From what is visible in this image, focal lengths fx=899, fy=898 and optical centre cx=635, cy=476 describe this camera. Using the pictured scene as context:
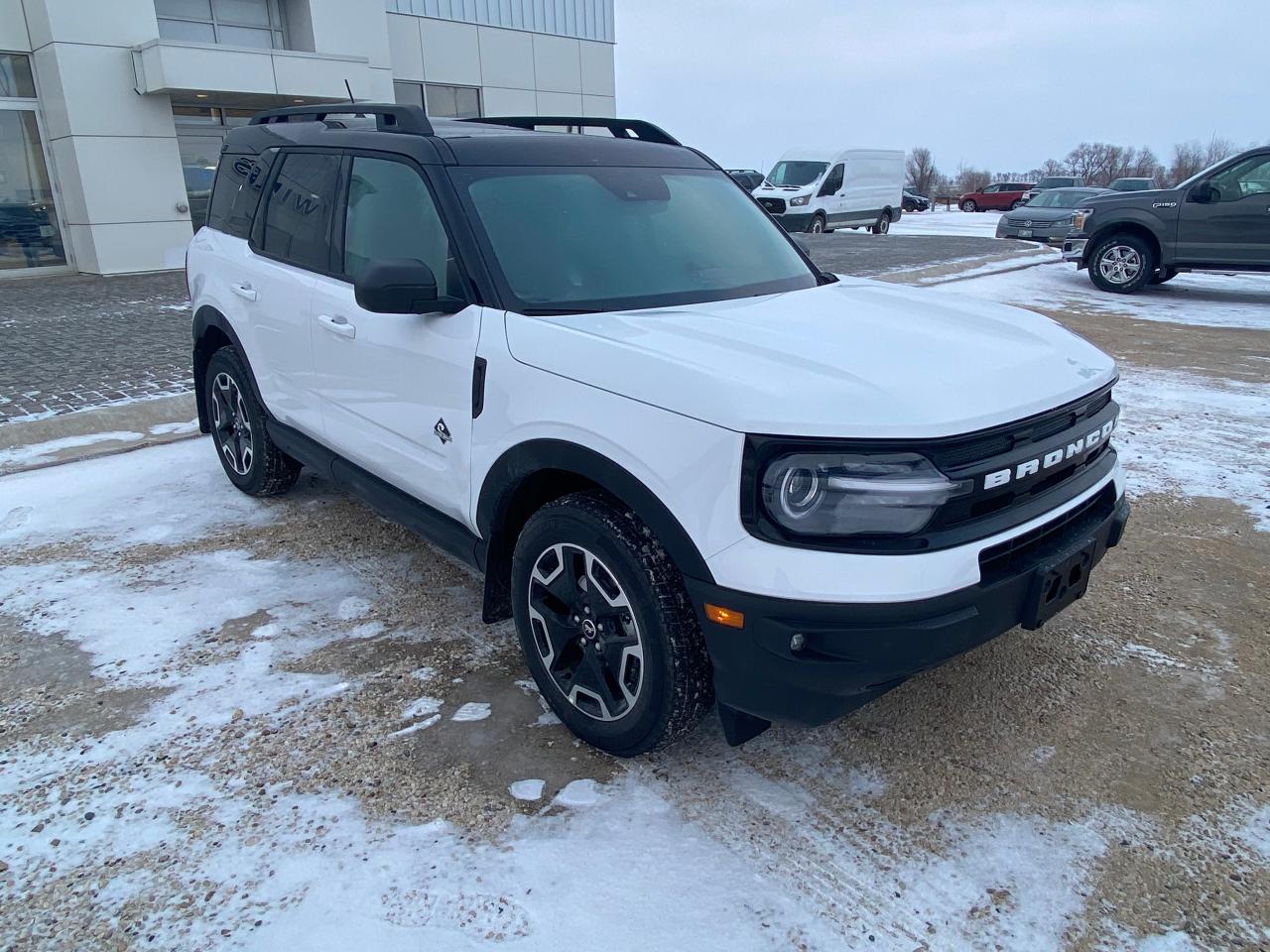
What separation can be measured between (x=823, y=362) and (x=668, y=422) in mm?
456

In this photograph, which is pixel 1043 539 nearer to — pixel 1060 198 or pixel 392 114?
pixel 392 114

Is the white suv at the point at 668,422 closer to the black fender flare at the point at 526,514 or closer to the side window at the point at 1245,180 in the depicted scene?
the black fender flare at the point at 526,514

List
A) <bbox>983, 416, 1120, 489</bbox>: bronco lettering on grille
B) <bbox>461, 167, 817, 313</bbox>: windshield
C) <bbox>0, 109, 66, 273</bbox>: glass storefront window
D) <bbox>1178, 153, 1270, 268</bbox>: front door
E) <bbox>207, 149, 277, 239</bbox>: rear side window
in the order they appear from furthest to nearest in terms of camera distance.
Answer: <bbox>0, 109, 66, 273</bbox>: glass storefront window → <bbox>1178, 153, 1270, 268</bbox>: front door → <bbox>207, 149, 277, 239</bbox>: rear side window → <bbox>461, 167, 817, 313</bbox>: windshield → <bbox>983, 416, 1120, 489</bbox>: bronco lettering on grille

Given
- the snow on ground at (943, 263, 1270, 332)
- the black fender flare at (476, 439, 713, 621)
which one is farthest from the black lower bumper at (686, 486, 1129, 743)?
the snow on ground at (943, 263, 1270, 332)

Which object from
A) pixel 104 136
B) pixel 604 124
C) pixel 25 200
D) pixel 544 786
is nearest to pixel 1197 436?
pixel 604 124

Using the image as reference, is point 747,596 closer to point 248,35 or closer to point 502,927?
point 502,927

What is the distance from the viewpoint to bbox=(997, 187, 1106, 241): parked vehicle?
20812mm

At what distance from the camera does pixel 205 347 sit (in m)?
4.98

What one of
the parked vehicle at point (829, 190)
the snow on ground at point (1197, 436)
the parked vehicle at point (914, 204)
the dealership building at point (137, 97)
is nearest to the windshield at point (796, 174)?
the parked vehicle at point (829, 190)

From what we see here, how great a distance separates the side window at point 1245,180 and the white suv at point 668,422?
10.0 metres

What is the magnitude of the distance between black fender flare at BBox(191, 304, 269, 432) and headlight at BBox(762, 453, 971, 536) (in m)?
3.13

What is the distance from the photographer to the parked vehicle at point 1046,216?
20.8 meters

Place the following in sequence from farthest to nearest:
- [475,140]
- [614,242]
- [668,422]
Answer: [475,140], [614,242], [668,422]

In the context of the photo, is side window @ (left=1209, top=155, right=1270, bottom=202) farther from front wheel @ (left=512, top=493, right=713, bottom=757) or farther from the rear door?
front wheel @ (left=512, top=493, right=713, bottom=757)
